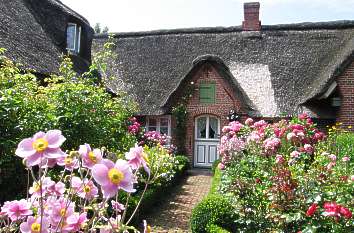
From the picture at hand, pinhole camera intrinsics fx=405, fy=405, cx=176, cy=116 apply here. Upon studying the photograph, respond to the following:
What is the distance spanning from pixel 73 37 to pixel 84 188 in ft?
51.5

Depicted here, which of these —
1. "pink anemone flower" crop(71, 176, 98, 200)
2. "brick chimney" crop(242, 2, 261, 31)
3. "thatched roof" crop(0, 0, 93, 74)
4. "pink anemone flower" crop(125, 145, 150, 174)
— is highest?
"brick chimney" crop(242, 2, 261, 31)

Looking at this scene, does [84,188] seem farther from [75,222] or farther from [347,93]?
[347,93]

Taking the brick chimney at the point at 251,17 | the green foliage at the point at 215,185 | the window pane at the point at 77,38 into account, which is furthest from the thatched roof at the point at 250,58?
the green foliage at the point at 215,185

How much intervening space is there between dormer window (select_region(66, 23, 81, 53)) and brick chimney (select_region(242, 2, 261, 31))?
27.5ft

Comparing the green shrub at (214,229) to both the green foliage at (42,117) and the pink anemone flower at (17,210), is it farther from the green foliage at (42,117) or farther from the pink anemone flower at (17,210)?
the pink anemone flower at (17,210)

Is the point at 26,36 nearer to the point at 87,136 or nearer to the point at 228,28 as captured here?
the point at 87,136

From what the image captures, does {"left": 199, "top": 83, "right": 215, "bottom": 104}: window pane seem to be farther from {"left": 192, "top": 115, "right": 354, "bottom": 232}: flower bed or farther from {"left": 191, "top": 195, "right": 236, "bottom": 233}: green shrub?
{"left": 191, "top": 195, "right": 236, "bottom": 233}: green shrub

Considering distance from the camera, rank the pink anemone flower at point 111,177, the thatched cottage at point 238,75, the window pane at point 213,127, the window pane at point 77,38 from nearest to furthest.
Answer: the pink anemone flower at point 111,177 → the thatched cottage at point 238,75 → the window pane at point 77,38 → the window pane at point 213,127

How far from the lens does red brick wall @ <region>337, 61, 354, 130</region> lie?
13914mm

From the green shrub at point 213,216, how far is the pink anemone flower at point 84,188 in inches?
190

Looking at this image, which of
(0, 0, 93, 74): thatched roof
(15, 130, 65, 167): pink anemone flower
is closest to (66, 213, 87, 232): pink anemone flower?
(15, 130, 65, 167): pink anemone flower

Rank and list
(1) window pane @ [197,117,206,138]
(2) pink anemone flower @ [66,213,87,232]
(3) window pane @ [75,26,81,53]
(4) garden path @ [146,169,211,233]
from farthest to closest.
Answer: (1) window pane @ [197,117,206,138] < (3) window pane @ [75,26,81,53] < (4) garden path @ [146,169,211,233] < (2) pink anemone flower @ [66,213,87,232]

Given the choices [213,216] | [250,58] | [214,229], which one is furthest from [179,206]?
[250,58]

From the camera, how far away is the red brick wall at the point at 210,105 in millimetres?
16594
